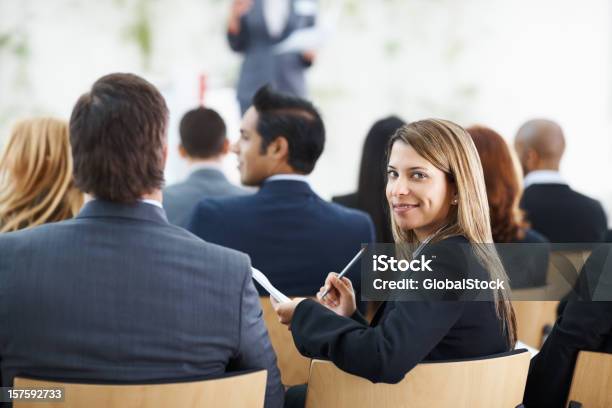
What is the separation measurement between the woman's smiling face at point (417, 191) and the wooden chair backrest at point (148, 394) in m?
0.55

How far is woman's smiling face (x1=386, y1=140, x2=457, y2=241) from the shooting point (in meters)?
1.66

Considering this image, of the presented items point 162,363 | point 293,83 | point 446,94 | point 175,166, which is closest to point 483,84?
point 446,94

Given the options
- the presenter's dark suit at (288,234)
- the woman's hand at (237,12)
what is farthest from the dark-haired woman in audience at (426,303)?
the woman's hand at (237,12)

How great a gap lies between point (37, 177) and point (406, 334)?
1.35 meters

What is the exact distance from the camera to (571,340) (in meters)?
1.73

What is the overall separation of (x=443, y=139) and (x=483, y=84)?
5377 millimetres

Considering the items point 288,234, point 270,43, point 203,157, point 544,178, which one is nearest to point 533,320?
point 544,178

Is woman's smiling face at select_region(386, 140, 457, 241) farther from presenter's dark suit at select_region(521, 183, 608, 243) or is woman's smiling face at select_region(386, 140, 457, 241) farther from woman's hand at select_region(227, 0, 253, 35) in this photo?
woman's hand at select_region(227, 0, 253, 35)

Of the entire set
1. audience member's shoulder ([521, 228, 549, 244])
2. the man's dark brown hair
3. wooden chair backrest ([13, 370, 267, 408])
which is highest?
the man's dark brown hair

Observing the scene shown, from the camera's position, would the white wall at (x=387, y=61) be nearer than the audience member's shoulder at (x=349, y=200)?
No

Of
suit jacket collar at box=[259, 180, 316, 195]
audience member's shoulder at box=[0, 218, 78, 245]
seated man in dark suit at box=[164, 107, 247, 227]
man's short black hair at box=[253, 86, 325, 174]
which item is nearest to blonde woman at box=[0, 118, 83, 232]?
suit jacket collar at box=[259, 180, 316, 195]

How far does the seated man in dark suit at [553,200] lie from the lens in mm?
3334

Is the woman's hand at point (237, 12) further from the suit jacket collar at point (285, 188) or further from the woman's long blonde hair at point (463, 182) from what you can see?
the woman's long blonde hair at point (463, 182)

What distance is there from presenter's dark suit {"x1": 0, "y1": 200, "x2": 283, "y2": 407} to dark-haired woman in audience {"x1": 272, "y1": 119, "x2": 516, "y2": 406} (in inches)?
7.0
